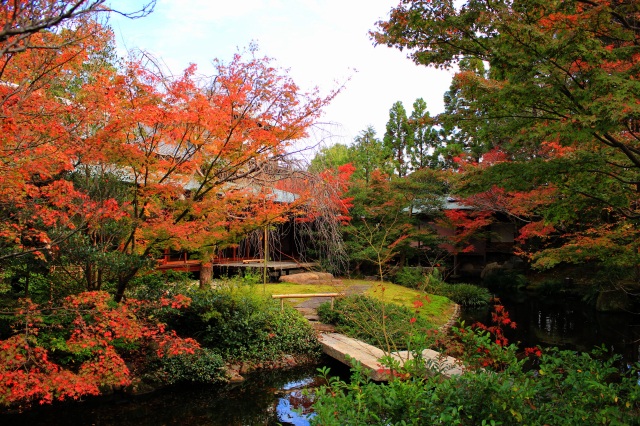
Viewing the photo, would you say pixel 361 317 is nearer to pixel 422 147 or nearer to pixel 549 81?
pixel 549 81

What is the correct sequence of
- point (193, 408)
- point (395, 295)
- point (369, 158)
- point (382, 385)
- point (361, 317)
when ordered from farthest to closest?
point (369, 158) < point (395, 295) < point (361, 317) < point (193, 408) < point (382, 385)

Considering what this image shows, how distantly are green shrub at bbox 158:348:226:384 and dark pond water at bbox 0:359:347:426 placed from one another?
0.47 feet

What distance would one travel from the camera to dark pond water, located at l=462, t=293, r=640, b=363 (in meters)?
10.1

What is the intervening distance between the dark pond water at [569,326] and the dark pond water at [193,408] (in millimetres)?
5781

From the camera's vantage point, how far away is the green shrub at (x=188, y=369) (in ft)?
23.5

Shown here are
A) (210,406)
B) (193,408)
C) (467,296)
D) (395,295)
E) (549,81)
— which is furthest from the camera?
(467,296)

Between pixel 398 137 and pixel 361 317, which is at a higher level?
pixel 398 137

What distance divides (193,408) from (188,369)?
0.85 meters

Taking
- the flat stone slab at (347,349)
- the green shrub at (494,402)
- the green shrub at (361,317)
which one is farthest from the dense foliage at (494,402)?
the green shrub at (361,317)

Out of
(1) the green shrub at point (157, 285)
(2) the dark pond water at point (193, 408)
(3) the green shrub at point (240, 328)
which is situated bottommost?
(2) the dark pond water at point (193, 408)

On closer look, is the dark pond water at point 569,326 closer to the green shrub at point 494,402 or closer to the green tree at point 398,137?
the green shrub at point 494,402

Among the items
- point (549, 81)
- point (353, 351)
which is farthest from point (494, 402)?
Answer: point (353, 351)

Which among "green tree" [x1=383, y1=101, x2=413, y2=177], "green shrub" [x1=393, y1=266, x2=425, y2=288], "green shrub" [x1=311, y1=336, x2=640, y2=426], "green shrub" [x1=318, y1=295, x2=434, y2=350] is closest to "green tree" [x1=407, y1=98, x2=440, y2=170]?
"green tree" [x1=383, y1=101, x2=413, y2=177]

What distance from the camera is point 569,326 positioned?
1209 cm
